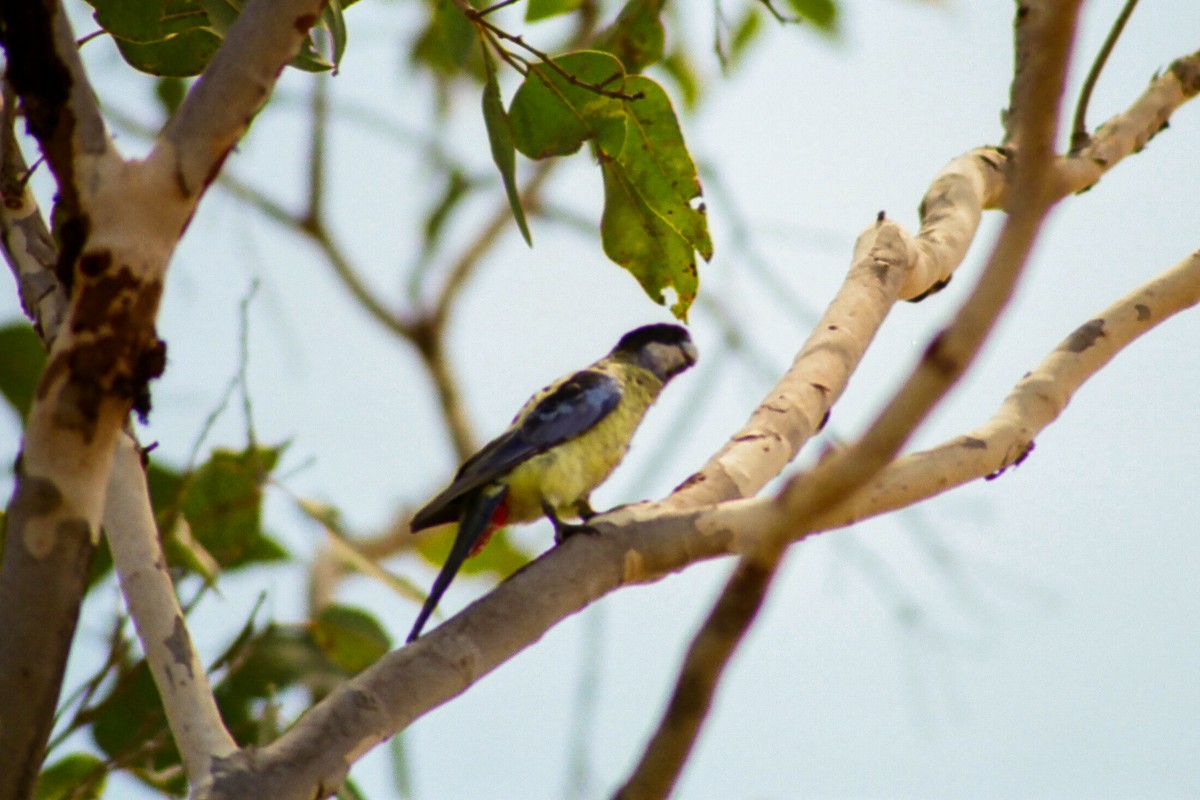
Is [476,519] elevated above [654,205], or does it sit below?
below

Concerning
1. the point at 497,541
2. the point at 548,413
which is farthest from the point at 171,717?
the point at 497,541

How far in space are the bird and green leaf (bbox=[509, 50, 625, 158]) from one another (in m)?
0.69

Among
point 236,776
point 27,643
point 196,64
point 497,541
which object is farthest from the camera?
point 497,541

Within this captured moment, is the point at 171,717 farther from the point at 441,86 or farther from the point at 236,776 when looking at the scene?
the point at 441,86

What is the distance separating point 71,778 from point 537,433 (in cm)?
109

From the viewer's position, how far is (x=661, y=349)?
350cm

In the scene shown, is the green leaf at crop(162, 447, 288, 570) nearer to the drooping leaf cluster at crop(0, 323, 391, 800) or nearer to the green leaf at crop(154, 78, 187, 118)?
the drooping leaf cluster at crop(0, 323, 391, 800)

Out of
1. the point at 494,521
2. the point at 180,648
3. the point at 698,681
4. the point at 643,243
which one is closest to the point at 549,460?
the point at 494,521

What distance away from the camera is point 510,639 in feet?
5.79

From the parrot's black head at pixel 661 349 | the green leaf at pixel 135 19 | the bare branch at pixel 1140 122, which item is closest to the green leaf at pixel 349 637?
the parrot's black head at pixel 661 349

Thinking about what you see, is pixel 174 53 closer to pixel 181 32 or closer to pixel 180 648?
pixel 181 32

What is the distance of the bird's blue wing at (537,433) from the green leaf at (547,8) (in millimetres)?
771

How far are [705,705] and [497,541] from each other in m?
2.85

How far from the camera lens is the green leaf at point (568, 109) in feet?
7.20
